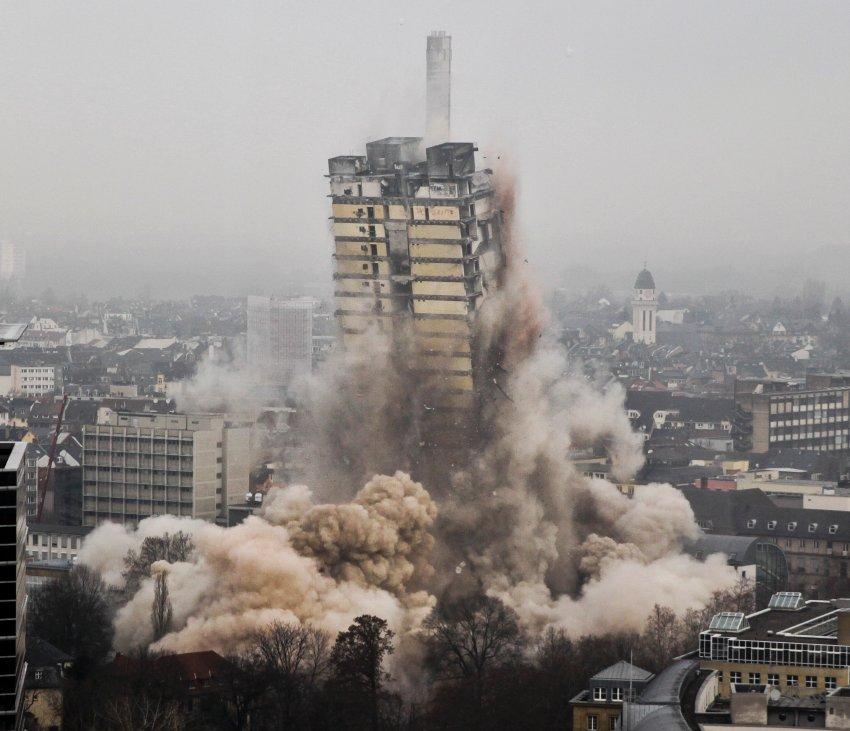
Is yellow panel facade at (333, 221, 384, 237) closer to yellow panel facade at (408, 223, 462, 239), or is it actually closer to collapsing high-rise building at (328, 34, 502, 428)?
collapsing high-rise building at (328, 34, 502, 428)

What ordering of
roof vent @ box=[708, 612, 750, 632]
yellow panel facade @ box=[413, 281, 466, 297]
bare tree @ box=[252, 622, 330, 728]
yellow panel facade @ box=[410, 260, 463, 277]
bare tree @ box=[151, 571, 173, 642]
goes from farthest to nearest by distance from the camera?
yellow panel facade @ box=[413, 281, 466, 297] < yellow panel facade @ box=[410, 260, 463, 277] < bare tree @ box=[151, 571, 173, 642] < bare tree @ box=[252, 622, 330, 728] < roof vent @ box=[708, 612, 750, 632]

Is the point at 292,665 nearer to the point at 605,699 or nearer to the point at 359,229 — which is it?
the point at 605,699

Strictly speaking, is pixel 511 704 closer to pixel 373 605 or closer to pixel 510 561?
pixel 373 605

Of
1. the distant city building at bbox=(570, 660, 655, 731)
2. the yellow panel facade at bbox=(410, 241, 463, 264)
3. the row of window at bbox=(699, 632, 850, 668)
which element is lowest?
the distant city building at bbox=(570, 660, 655, 731)

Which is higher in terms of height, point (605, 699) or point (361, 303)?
point (361, 303)

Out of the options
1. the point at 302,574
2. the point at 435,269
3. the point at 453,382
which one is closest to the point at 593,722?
the point at 302,574

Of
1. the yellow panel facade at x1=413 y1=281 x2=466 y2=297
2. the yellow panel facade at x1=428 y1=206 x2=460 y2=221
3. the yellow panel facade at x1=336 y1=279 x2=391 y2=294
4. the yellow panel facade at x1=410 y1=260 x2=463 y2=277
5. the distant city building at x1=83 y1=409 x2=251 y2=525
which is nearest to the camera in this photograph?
the yellow panel facade at x1=428 y1=206 x2=460 y2=221

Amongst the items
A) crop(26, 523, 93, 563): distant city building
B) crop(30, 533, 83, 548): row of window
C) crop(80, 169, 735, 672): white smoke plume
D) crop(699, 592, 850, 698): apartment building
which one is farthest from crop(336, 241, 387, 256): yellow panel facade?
crop(699, 592, 850, 698): apartment building
